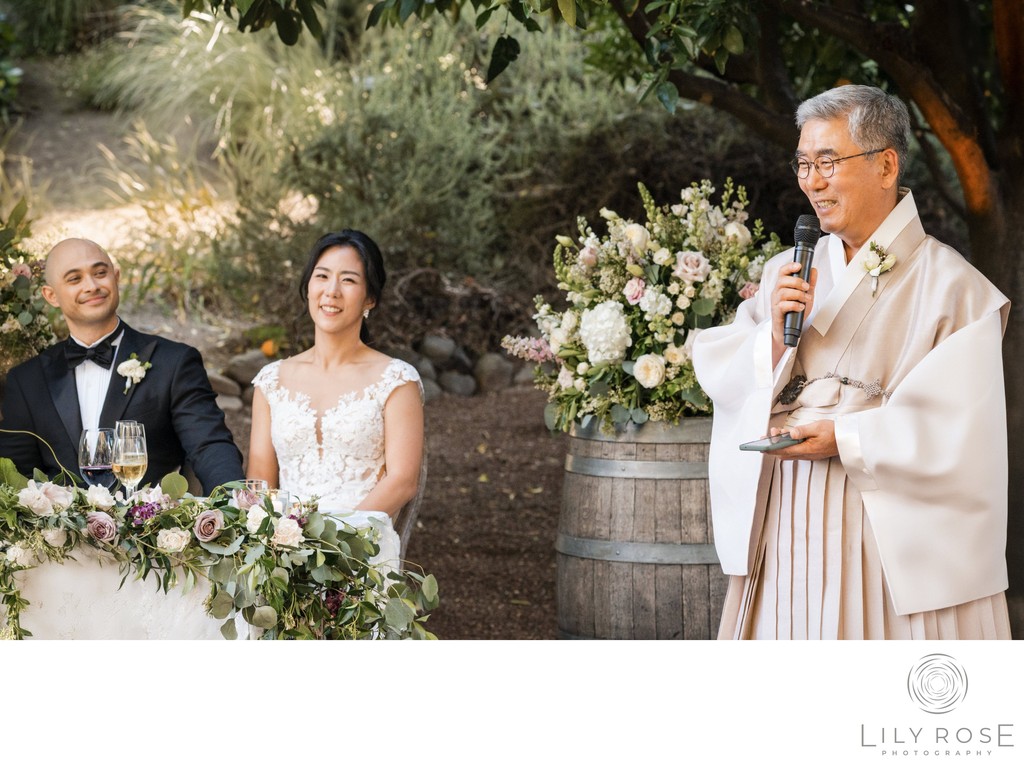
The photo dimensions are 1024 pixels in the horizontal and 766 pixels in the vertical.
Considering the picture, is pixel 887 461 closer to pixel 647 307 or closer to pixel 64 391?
pixel 647 307

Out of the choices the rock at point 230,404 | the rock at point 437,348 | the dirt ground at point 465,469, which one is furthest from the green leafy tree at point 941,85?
the rock at point 437,348

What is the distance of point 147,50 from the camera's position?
36.8 feet

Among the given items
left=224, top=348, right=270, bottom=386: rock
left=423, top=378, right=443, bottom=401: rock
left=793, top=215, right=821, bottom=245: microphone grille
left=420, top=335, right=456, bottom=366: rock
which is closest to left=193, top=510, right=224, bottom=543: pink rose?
left=793, top=215, right=821, bottom=245: microphone grille

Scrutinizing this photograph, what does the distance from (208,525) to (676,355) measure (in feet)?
5.94

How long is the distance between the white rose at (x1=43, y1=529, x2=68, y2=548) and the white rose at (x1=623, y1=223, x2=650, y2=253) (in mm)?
2023

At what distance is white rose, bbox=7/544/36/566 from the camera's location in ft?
7.23

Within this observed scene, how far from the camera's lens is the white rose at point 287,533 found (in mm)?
2170

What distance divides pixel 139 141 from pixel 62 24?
323 centimetres

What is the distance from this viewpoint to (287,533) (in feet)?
7.12

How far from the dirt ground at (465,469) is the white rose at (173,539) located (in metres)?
1.80

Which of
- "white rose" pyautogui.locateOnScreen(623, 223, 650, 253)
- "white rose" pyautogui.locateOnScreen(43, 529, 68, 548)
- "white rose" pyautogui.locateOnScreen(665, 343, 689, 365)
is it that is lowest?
"white rose" pyautogui.locateOnScreen(43, 529, 68, 548)

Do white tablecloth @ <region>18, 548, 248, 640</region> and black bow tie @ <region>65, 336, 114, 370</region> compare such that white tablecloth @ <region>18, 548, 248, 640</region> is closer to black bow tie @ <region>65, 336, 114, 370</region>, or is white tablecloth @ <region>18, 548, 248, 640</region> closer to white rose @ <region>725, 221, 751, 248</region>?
black bow tie @ <region>65, 336, 114, 370</region>

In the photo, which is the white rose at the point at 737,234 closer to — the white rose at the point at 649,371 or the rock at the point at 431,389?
the white rose at the point at 649,371
